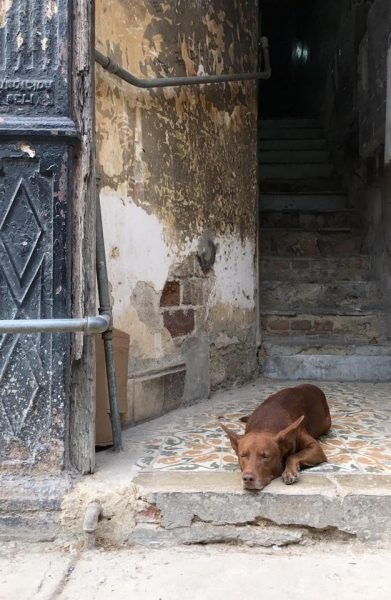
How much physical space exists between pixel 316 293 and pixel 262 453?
3292mm

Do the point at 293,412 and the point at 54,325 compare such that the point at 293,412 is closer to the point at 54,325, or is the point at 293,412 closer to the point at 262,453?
the point at 262,453

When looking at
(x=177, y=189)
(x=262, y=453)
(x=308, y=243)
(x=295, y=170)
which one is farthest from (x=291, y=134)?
(x=262, y=453)

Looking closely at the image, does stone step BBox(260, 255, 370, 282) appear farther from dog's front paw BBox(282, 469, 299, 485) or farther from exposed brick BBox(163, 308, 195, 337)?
dog's front paw BBox(282, 469, 299, 485)

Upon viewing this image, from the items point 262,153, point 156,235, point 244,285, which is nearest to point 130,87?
point 156,235

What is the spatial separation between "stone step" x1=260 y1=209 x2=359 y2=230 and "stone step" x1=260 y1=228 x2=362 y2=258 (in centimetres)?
25

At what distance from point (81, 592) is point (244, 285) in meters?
2.97

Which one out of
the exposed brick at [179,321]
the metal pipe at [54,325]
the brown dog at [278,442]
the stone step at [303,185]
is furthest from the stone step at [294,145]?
the metal pipe at [54,325]

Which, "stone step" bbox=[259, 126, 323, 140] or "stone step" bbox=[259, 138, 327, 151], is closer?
"stone step" bbox=[259, 138, 327, 151]

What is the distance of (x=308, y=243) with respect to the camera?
19.7 feet

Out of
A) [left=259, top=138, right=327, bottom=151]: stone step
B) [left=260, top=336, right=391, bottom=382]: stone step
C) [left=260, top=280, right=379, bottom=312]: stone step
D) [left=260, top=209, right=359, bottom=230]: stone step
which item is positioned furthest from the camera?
[left=259, top=138, right=327, bottom=151]: stone step

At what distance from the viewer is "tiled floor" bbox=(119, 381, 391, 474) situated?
2574 millimetres

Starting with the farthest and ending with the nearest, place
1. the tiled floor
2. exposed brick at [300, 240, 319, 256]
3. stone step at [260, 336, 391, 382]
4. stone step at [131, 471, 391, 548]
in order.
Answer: exposed brick at [300, 240, 319, 256] → stone step at [260, 336, 391, 382] → the tiled floor → stone step at [131, 471, 391, 548]

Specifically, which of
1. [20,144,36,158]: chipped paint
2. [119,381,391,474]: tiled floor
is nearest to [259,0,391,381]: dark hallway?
[119,381,391,474]: tiled floor

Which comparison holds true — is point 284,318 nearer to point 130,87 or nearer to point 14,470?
point 130,87
